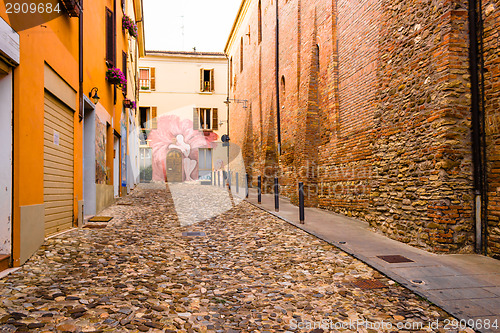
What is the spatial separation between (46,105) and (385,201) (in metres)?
6.15

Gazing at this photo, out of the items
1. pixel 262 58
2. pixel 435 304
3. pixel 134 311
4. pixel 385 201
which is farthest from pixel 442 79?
pixel 262 58

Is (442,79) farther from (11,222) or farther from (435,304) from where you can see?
(11,222)

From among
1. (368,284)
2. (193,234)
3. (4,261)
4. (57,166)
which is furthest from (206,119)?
(368,284)

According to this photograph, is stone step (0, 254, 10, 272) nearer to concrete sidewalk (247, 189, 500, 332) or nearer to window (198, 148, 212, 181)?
concrete sidewalk (247, 189, 500, 332)

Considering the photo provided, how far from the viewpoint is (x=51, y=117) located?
5641 mm

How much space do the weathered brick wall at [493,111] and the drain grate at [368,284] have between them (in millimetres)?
2185

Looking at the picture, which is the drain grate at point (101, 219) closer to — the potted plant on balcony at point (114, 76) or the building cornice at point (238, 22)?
the potted plant on balcony at point (114, 76)

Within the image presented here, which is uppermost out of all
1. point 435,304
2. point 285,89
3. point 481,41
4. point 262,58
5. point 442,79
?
point 262,58

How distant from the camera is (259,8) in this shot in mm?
20281

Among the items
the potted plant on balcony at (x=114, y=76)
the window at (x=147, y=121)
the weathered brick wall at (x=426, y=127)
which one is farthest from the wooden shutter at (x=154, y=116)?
the weathered brick wall at (x=426, y=127)

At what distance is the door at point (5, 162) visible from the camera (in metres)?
3.96

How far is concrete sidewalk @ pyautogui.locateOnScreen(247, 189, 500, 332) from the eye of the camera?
11.1 feet

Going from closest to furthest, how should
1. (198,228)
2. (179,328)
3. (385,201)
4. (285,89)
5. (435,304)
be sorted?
1. (179,328)
2. (435,304)
3. (385,201)
4. (198,228)
5. (285,89)

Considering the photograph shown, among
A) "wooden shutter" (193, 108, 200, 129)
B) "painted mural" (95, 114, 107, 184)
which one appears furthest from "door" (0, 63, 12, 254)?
"wooden shutter" (193, 108, 200, 129)
